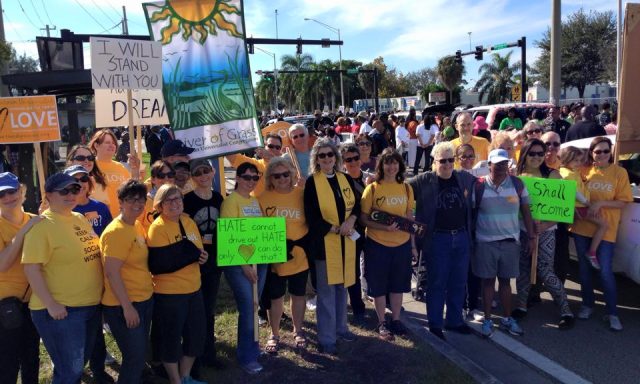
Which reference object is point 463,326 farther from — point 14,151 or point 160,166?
point 14,151

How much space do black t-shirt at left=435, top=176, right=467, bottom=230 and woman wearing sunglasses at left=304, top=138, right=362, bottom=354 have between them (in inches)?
29.9

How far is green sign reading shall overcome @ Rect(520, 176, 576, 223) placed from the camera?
4.52 meters


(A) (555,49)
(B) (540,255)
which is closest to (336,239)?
(B) (540,255)

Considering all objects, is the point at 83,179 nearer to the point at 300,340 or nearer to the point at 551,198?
the point at 300,340

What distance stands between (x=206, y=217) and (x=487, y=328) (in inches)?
110

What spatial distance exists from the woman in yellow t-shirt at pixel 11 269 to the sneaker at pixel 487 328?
3739 mm

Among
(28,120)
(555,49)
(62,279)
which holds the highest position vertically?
(555,49)

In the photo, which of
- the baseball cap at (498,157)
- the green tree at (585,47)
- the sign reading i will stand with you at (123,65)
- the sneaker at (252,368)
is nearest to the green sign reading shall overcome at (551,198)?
the baseball cap at (498,157)

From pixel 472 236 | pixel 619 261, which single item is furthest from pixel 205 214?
pixel 619 261

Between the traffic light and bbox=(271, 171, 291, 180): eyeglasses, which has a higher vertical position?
the traffic light

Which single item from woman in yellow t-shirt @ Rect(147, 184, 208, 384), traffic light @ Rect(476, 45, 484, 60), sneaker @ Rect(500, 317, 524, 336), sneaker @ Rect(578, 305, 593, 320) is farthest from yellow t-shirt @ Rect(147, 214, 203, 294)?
traffic light @ Rect(476, 45, 484, 60)

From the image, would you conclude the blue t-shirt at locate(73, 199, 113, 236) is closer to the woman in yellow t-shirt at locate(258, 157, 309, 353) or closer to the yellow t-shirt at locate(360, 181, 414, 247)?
the woman in yellow t-shirt at locate(258, 157, 309, 353)

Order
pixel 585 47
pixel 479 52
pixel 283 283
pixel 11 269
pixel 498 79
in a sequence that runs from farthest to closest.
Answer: pixel 498 79 → pixel 585 47 → pixel 479 52 → pixel 283 283 → pixel 11 269

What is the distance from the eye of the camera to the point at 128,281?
3.22 meters
